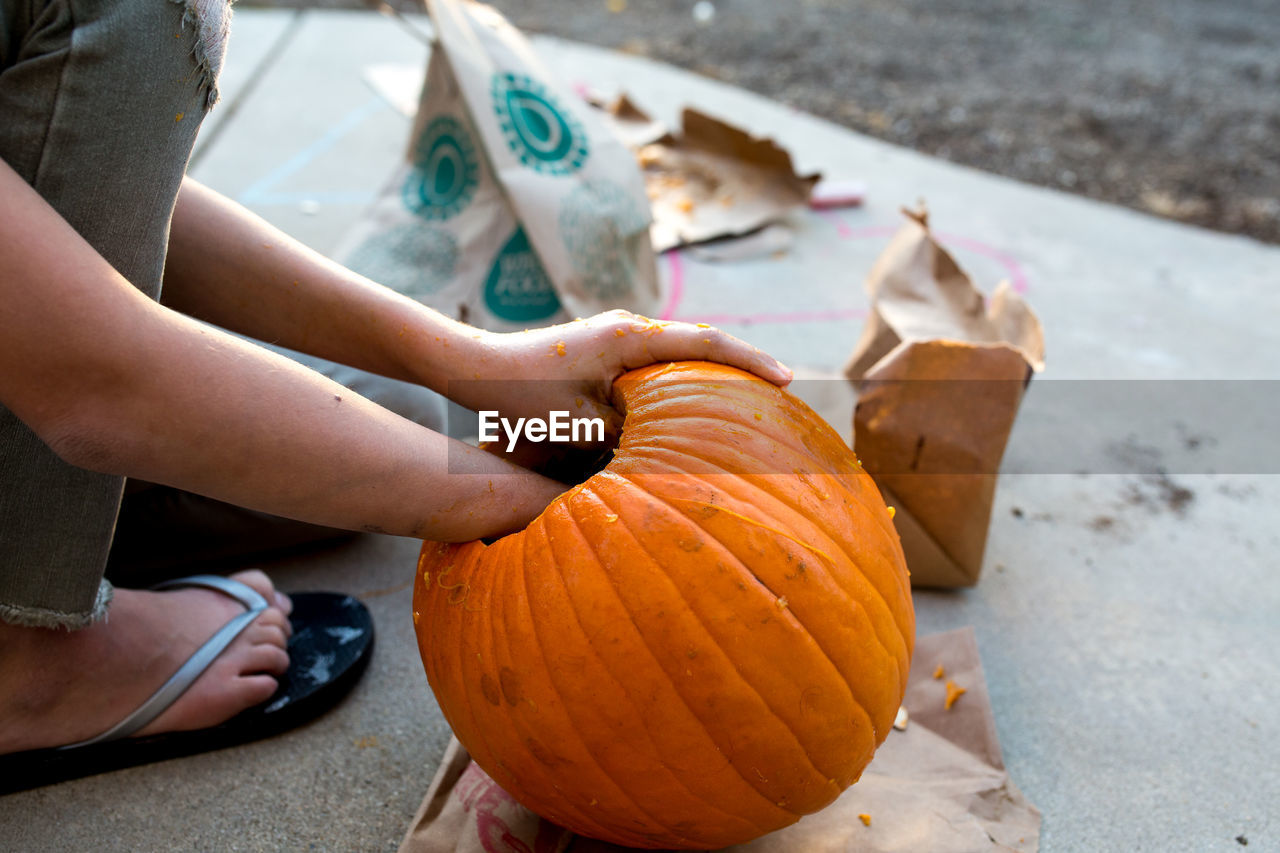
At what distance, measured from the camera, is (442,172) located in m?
→ 2.13

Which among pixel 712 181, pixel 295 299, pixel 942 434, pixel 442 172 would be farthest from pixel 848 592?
pixel 712 181

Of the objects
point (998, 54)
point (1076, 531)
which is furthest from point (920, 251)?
point (998, 54)

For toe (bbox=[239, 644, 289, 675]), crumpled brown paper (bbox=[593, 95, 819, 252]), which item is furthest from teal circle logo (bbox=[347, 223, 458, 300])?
toe (bbox=[239, 644, 289, 675])

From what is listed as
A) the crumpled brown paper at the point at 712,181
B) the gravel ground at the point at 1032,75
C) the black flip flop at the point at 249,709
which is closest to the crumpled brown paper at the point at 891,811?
the black flip flop at the point at 249,709

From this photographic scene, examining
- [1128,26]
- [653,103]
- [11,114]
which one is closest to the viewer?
[11,114]

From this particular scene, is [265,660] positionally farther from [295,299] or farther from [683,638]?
[683,638]

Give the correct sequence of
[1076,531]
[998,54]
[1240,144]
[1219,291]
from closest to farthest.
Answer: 1. [1076,531]
2. [1219,291]
3. [1240,144]
4. [998,54]

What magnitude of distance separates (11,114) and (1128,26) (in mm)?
5613

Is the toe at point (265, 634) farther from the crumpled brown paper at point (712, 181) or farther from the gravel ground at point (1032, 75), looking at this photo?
the gravel ground at point (1032, 75)

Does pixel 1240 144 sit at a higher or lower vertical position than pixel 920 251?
lower

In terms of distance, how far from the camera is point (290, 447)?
33.9 inches

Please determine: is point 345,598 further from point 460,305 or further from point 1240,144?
point 1240,144

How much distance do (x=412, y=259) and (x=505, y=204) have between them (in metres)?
0.24

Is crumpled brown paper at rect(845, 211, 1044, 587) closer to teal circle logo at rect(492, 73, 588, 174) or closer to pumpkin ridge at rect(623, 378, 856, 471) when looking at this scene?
pumpkin ridge at rect(623, 378, 856, 471)
